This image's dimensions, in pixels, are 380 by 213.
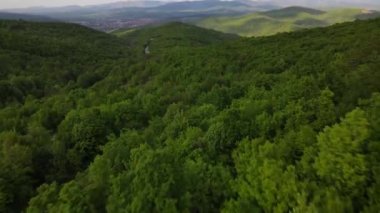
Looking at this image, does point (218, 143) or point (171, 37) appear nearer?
point (218, 143)

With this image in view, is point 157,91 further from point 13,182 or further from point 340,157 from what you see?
point 340,157

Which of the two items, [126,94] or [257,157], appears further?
[126,94]

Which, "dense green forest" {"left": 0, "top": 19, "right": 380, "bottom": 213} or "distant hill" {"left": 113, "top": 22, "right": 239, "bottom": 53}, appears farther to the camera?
"distant hill" {"left": 113, "top": 22, "right": 239, "bottom": 53}

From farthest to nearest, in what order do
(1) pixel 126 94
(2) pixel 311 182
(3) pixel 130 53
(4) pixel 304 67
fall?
(3) pixel 130 53
(1) pixel 126 94
(4) pixel 304 67
(2) pixel 311 182

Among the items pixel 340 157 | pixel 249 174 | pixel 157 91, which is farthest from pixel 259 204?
pixel 157 91

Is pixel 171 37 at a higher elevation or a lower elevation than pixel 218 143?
lower

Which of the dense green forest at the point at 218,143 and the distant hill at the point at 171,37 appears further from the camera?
the distant hill at the point at 171,37

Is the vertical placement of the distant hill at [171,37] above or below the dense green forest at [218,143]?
below

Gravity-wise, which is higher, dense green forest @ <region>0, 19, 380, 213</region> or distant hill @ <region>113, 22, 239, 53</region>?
dense green forest @ <region>0, 19, 380, 213</region>
